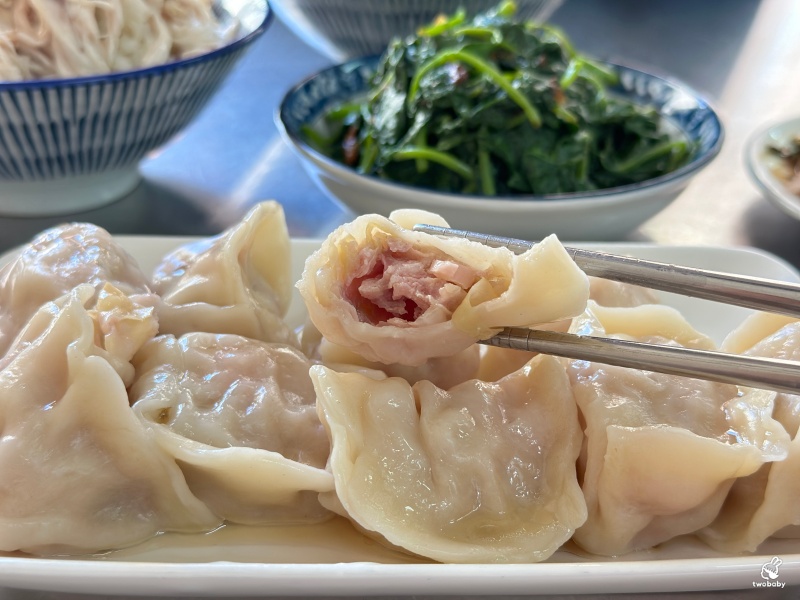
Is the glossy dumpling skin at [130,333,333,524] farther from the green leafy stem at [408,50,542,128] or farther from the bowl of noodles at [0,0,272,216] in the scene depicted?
the green leafy stem at [408,50,542,128]

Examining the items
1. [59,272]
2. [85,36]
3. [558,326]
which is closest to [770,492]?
[558,326]

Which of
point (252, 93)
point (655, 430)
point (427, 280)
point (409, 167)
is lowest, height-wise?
point (252, 93)

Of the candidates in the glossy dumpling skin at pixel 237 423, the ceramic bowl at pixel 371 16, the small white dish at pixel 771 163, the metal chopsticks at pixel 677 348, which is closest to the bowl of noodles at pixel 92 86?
the ceramic bowl at pixel 371 16

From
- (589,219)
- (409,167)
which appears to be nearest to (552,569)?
(589,219)

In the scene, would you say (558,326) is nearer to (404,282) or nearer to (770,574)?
(404,282)

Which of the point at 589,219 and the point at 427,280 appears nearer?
the point at 427,280

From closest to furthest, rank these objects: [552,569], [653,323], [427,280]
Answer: [552,569] → [427,280] → [653,323]

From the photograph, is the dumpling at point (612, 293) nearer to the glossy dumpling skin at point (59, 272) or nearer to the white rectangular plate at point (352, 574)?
the white rectangular plate at point (352, 574)

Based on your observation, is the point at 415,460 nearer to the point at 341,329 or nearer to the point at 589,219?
the point at 341,329
